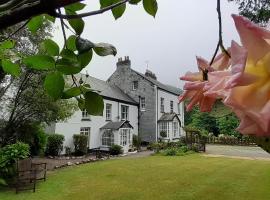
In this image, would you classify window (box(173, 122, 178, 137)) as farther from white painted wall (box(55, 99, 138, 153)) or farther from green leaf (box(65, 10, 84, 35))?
green leaf (box(65, 10, 84, 35))

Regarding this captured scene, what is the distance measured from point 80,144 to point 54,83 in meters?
26.1

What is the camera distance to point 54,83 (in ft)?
2.84

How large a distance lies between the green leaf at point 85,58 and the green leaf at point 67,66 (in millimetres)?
13

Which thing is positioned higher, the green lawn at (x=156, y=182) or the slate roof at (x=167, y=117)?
the slate roof at (x=167, y=117)

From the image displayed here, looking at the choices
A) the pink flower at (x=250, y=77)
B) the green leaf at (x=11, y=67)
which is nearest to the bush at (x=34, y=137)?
the green leaf at (x=11, y=67)

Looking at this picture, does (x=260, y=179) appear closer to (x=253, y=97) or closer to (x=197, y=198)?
(x=197, y=198)

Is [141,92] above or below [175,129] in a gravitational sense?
above

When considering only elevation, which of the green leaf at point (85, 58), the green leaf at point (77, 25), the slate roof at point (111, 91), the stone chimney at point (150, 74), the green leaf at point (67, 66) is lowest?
the green leaf at point (67, 66)

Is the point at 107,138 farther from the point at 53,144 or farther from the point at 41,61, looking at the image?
the point at 41,61

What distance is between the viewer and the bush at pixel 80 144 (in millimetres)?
26281

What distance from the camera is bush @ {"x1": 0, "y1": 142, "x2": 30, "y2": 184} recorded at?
15.1 m

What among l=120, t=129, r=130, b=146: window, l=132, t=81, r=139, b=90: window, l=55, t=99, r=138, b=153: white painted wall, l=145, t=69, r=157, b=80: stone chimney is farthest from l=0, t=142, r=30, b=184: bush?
l=145, t=69, r=157, b=80: stone chimney

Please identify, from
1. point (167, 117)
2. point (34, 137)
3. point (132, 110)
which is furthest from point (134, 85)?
point (34, 137)

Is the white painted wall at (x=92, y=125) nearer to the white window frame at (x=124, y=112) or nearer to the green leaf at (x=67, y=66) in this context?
the white window frame at (x=124, y=112)
